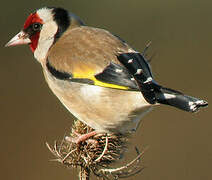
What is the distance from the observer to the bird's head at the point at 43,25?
4520 millimetres

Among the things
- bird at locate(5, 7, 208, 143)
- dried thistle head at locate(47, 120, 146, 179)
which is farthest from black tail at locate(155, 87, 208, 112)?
dried thistle head at locate(47, 120, 146, 179)

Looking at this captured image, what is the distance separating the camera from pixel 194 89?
Answer: 25.2 ft

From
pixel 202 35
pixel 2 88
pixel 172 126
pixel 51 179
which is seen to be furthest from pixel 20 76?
pixel 202 35

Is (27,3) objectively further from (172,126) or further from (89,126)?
(89,126)

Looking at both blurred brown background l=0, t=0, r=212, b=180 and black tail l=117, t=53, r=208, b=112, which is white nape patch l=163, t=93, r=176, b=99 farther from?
blurred brown background l=0, t=0, r=212, b=180

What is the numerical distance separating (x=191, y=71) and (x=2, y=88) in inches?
114

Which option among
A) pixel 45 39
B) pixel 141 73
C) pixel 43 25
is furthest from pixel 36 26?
pixel 141 73

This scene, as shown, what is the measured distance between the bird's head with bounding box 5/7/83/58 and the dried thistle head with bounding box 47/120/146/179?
1.01 m

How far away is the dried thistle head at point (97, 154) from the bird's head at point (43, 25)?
1.01 meters

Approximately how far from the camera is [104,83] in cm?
376

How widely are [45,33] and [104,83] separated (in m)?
1.01

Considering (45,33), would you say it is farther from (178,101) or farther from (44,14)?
(178,101)

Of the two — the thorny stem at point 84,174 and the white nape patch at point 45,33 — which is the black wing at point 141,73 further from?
the white nape patch at point 45,33

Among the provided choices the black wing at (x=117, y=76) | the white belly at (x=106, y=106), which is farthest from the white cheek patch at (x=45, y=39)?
the black wing at (x=117, y=76)
